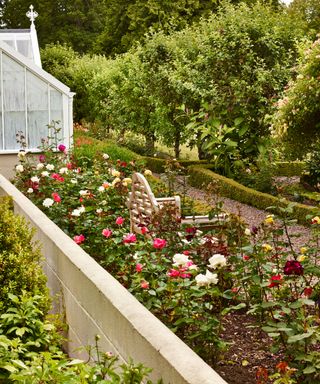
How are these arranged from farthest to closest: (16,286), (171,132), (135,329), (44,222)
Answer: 1. (171,132)
2. (44,222)
3. (16,286)
4. (135,329)

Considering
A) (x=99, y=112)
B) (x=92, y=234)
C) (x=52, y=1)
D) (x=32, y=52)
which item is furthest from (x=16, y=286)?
(x=52, y=1)

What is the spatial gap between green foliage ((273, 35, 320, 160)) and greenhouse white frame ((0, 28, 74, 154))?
443cm

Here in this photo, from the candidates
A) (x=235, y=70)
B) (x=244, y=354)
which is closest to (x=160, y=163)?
(x=235, y=70)

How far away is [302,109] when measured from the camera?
13258 mm

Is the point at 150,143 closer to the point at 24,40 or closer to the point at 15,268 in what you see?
the point at 24,40

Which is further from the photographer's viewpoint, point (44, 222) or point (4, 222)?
point (44, 222)

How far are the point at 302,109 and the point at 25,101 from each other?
223 inches

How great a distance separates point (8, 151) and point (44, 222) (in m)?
9.64

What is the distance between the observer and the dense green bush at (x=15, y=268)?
5141 millimetres

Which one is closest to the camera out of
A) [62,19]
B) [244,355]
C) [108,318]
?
[108,318]

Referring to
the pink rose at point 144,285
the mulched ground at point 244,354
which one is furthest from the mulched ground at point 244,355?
the pink rose at point 144,285

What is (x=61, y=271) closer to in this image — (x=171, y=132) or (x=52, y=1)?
(x=171, y=132)

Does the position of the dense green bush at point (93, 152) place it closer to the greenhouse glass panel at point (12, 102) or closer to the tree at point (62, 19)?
the greenhouse glass panel at point (12, 102)

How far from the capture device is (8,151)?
16.3 meters
